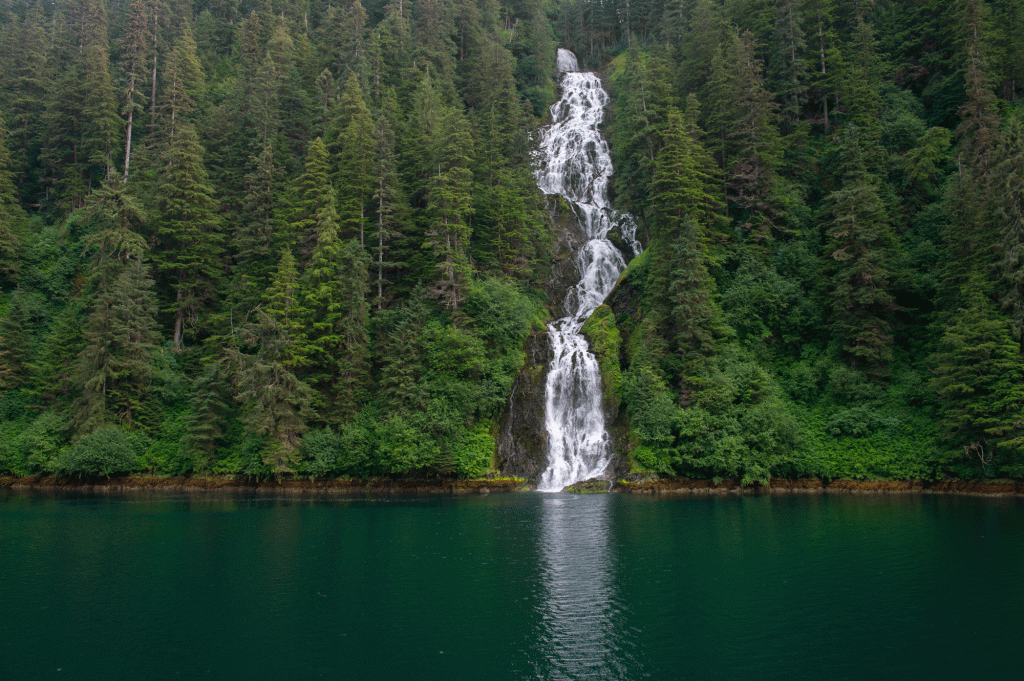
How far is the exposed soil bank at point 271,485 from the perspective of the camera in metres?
34.5

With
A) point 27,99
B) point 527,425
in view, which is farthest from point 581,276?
point 27,99

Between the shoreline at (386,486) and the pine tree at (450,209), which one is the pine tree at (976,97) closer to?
the shoreline at (386,486)

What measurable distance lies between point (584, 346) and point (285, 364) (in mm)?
19601

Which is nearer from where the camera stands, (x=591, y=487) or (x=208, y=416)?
(x=591, y=487)

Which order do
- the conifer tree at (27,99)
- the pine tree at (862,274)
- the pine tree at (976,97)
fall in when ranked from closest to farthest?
the pine tree at (862,274) < the pine tree at (976,97) < the conifer tree at (27,99)

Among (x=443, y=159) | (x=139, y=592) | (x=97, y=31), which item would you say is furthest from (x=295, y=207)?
(x=97, y=31)

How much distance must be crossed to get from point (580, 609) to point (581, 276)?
35.6 meters

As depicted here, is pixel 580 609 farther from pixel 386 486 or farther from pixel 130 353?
pixel 130 353

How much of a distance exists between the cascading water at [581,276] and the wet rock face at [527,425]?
50 centimetres

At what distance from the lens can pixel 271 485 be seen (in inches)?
1399

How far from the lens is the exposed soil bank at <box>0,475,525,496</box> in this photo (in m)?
34.5

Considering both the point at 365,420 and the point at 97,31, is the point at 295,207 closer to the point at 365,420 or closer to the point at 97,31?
the point at 365,420

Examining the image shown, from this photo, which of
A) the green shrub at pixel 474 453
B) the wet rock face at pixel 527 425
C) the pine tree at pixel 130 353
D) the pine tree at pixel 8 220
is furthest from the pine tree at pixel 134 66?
the wet rock face at pixel 527 425

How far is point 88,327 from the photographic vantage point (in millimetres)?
36812
